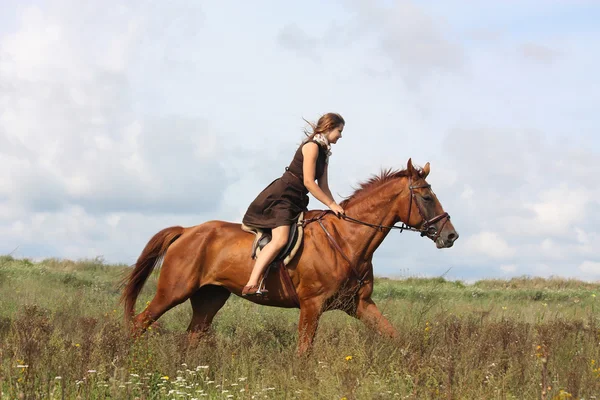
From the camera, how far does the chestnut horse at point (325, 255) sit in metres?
8.26

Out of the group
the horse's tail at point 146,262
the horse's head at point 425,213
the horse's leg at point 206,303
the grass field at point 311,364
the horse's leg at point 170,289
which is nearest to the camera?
the grass field at point 311,364

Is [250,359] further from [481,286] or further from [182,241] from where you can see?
[481,286]

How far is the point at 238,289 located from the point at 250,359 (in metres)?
1.50

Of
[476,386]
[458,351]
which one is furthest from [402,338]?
[476,386]

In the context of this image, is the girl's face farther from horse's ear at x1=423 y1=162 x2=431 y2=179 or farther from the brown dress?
horse's ear at x1=423 y1=162 x2=431 y2=179

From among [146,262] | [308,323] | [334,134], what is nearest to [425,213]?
[334,134]

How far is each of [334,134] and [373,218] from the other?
112 cm

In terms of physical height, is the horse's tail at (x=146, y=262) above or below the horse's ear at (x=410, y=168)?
below

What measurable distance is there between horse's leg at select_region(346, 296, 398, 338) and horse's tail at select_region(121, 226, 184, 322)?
282cm

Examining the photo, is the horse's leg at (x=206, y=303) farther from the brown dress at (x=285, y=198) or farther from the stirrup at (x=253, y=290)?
the brown dress at (x=285, y=198)

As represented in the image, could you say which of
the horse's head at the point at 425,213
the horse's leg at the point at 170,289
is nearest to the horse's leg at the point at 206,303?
the horse's leg at the point at 170,289

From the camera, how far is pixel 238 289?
886 centimetres

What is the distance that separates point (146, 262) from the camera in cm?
998

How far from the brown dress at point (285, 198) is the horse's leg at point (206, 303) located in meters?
1.39
